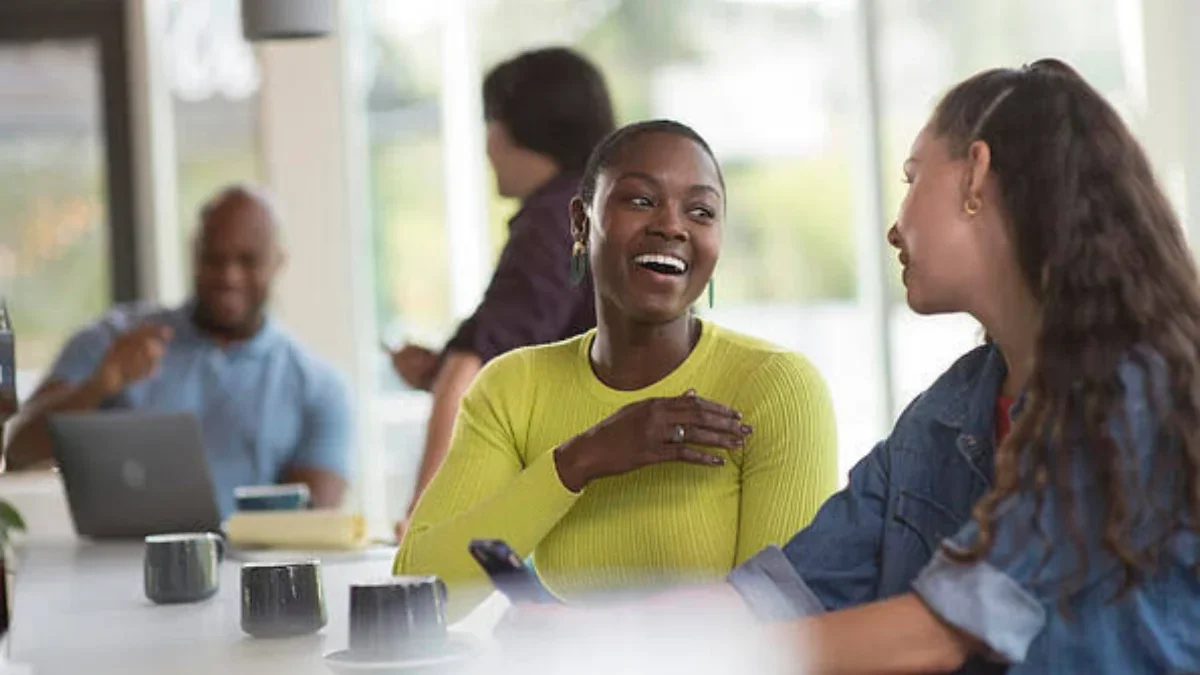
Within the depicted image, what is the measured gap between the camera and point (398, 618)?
191 cm

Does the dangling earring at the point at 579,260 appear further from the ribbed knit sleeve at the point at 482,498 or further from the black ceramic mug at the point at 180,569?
the black ceramic mug at the point at 180,569

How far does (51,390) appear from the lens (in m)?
4.22

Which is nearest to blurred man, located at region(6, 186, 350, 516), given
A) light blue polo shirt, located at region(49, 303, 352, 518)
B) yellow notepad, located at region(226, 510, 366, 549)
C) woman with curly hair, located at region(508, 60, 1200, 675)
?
light blue polo shirt, located at region(49, 303, 352, 518)

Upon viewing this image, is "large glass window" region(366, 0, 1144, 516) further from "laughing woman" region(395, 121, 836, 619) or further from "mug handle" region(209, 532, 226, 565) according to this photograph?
"laughing woman" region(395, 121, 836, 619)

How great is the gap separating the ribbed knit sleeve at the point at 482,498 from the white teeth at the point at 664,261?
239 millimetres

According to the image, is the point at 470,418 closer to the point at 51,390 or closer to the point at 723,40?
the point at 51,390

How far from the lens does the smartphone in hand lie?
1.78 meters

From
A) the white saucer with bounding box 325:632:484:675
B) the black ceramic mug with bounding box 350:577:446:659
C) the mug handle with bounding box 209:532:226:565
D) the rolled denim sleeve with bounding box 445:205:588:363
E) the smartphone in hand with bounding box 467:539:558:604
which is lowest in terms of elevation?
the mug handle with bounding box 209:532:226:565

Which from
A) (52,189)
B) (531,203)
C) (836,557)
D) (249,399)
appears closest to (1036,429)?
(836,557)

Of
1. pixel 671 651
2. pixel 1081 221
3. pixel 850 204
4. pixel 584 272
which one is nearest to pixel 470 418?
pixel 584 272

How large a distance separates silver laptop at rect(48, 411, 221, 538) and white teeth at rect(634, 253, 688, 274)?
54.1 inches

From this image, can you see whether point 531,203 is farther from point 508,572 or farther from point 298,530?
point 508,572

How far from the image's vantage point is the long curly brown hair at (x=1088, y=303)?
5.20ft

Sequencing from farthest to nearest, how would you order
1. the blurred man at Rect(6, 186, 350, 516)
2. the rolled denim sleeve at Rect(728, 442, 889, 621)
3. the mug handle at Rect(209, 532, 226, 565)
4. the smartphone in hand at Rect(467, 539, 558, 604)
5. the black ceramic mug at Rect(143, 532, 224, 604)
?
the blurred man at Rect(6, 186, 350, 516), the mug handle at Rect(209, 532, 226, 565), the black ceramic mug at Rect(143, 532, 224, 604), the rolled denim sleeve at Rect(728, 442, 889, 621), the smartphone in hand at Rect(467, 539, 558, 604)
